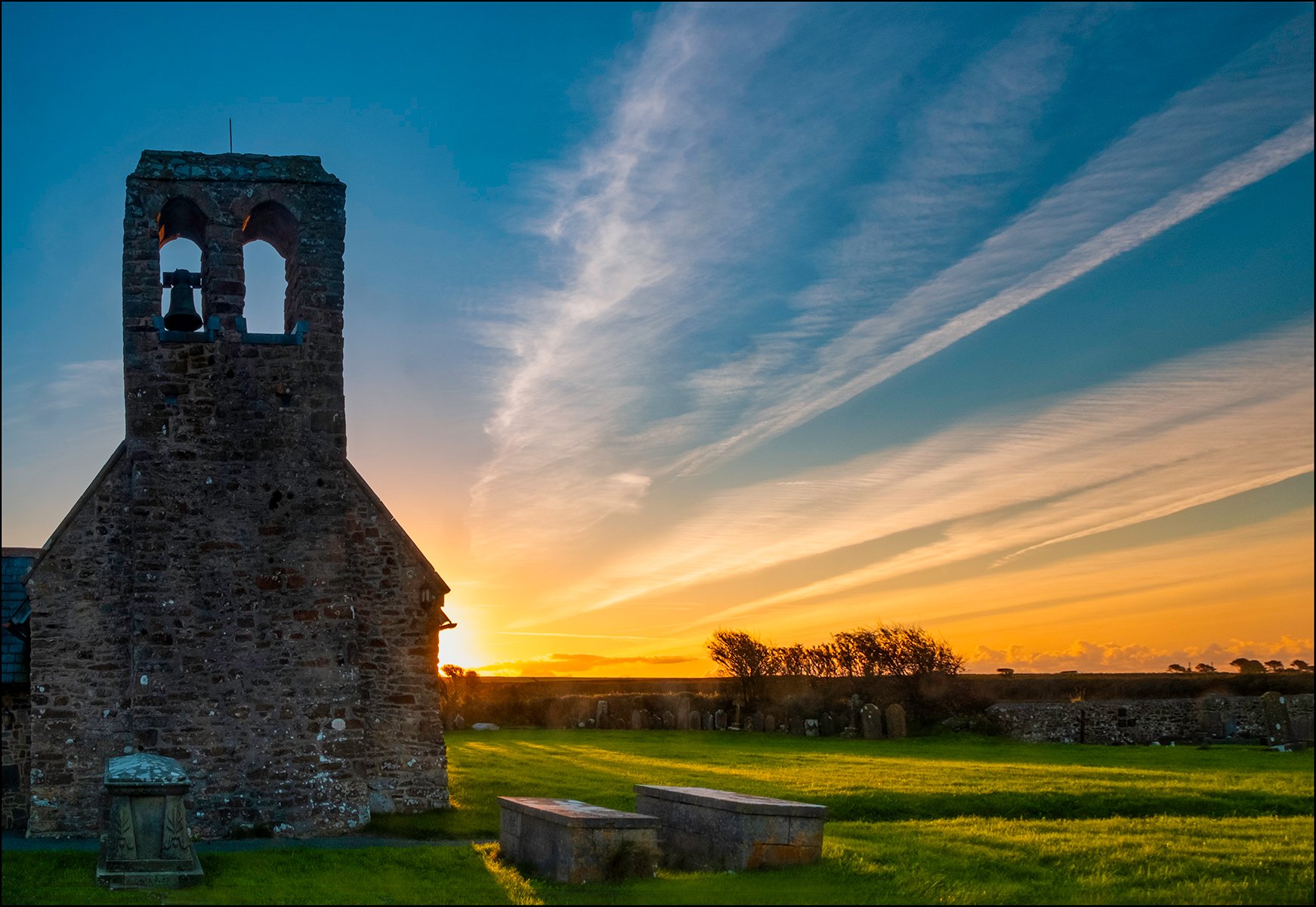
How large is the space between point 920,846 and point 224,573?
9.76 meters

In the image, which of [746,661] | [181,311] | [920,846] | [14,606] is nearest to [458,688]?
[746,661]

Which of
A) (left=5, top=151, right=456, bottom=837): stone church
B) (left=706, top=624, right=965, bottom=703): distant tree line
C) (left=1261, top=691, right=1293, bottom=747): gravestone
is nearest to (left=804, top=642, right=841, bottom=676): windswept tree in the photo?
(left=706, top=624, right=965, bottom=703): distant tree line

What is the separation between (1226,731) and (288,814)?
2240 cm

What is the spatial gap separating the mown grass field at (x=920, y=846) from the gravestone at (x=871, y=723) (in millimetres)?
7808

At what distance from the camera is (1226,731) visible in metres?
26.1

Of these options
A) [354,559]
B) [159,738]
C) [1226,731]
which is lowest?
[1226,731]

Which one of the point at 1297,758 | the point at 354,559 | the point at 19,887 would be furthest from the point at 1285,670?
the point at 19,887

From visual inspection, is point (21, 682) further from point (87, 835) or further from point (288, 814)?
point (288, 814)

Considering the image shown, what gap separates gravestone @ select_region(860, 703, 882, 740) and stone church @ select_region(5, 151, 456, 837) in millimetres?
15661

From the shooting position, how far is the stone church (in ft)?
47.1

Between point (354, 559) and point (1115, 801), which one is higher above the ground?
point (354, 559)

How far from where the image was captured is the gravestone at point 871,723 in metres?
28.6

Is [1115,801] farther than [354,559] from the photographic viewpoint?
No

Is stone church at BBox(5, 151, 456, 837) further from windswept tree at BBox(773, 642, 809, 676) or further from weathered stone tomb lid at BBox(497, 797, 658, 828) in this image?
windswept tree at BBox(773, 642, 809, 676)
